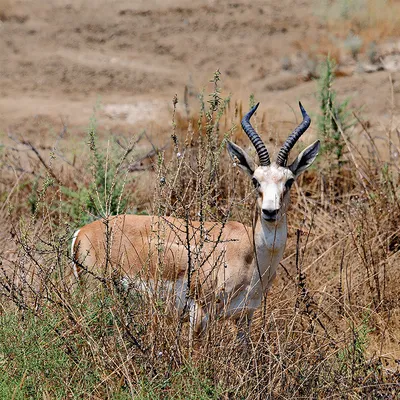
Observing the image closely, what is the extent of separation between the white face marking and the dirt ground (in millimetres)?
5888

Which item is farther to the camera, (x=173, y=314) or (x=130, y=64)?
(x=130, y=64)

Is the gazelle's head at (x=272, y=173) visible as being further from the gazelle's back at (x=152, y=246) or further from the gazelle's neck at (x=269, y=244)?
the gazelle's back at (x=152, y=246)

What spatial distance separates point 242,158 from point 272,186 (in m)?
0.50

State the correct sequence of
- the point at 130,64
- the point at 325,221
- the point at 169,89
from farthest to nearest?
the point at 130,64
the point at 169,89
the point at 325,221

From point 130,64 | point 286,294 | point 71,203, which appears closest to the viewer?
point 286,294

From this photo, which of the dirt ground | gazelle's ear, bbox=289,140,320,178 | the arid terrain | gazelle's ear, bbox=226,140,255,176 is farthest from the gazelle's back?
the dirt ground

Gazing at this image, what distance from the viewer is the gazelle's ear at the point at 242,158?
17.7 ft

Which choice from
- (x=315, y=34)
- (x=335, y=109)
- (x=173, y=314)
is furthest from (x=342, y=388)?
(x=315, y=34)

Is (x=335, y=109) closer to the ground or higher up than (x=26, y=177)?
higher up

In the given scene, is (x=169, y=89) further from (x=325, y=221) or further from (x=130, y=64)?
(x=325, y=221)

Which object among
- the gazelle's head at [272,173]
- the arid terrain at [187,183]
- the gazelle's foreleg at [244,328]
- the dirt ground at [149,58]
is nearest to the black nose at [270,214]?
the gazelle's head at [272,173]

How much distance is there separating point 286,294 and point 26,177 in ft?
11.4

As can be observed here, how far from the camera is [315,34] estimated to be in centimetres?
1705

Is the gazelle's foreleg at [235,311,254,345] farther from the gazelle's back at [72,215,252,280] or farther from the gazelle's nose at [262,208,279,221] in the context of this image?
the gazelle's nose at [262,208,279,221]
